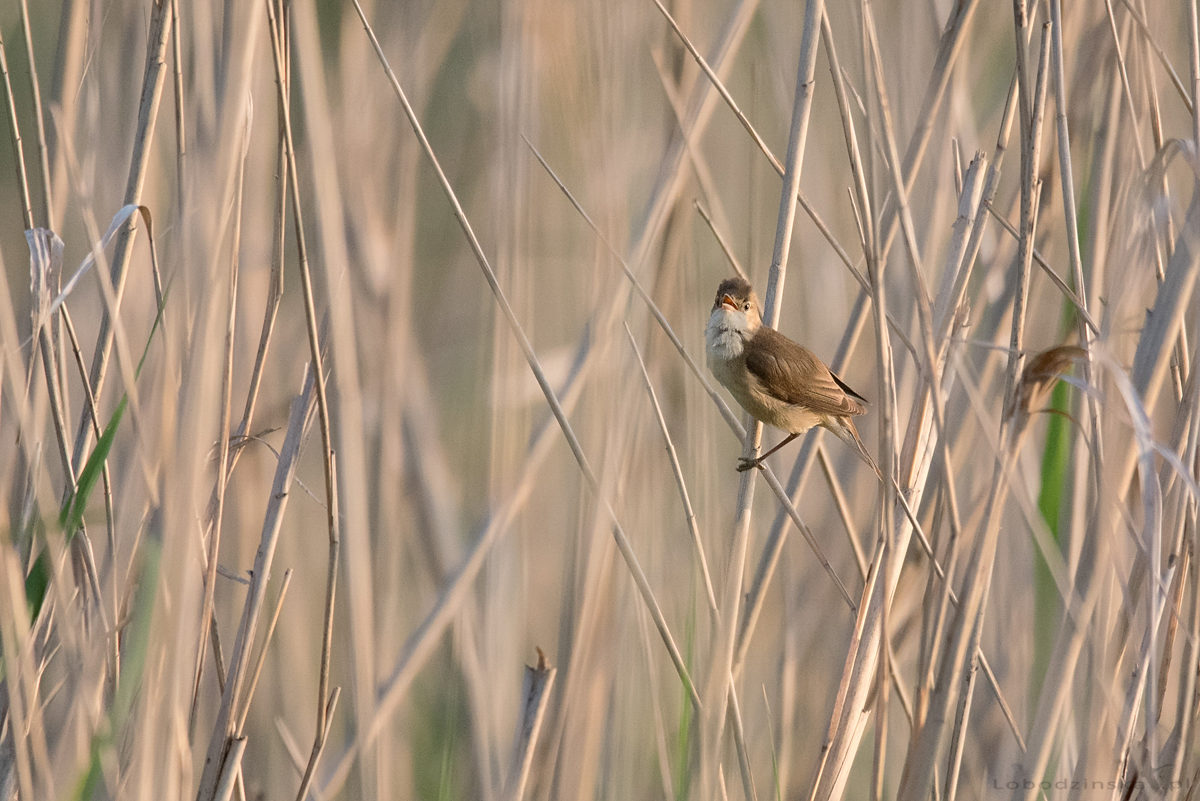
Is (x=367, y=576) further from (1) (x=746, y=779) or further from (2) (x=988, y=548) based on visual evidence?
(2) (x=988, y=548)

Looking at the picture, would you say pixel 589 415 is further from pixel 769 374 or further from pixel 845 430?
pixel 845 430

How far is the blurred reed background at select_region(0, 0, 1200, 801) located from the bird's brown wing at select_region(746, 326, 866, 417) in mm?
144

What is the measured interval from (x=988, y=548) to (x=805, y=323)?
4.88ft

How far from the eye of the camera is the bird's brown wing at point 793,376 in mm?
2252

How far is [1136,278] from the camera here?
131cm

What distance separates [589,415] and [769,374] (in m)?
0.44

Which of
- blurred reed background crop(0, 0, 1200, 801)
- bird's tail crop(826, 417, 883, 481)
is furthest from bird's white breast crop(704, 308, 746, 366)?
bird's tail crop(826, 417, 883, 481)

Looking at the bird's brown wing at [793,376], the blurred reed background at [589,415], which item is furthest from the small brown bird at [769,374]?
the blurred reed background at [589,415]

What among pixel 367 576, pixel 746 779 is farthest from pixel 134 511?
pixel 746 779

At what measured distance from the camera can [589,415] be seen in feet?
6.61

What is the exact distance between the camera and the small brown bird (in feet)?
7.40

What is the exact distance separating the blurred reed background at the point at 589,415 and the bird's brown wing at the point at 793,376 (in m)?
0.14

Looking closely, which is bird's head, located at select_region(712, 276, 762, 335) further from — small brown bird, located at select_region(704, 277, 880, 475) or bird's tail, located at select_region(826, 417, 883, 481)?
bird's tail, located at select_region(826, 417, 883, 481)

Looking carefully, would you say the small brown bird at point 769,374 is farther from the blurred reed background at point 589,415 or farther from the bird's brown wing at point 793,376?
the blurred reed background at point 589,415
